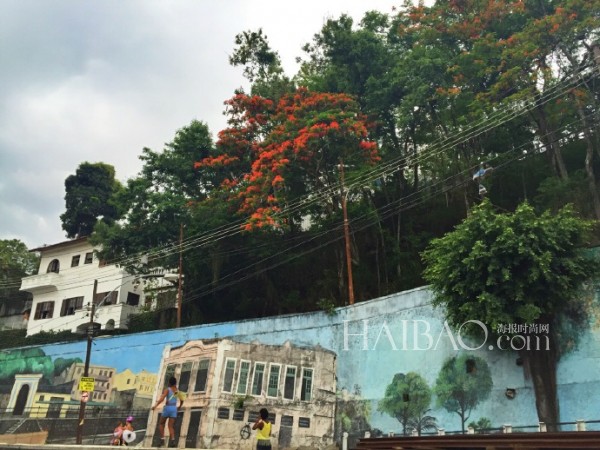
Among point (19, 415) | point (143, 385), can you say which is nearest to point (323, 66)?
point (143, 385)

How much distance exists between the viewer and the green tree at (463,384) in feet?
46.9

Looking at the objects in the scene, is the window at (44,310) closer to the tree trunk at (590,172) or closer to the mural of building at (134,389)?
the mural of building at (134,389)

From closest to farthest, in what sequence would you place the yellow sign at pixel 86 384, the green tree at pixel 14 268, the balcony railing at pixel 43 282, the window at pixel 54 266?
the yellow sign at pixel 86 384
the balcony railing at pixel 43 282
the window at pixel 54 266
the green tree at pixel 14 268

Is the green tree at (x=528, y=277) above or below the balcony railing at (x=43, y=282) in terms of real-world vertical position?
below

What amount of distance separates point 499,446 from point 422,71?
19.5 meters

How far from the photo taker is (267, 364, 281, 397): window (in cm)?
1786

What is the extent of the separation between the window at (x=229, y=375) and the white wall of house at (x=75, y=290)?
16040mm

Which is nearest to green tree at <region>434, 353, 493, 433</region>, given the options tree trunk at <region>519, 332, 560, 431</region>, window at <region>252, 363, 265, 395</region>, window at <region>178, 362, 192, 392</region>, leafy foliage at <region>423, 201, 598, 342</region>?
tree trunk at <region>519, 332, 560, 431</region>

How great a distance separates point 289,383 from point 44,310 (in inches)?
1021

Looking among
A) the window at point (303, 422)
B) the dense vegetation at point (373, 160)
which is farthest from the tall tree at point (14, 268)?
the window at point (303, 422)

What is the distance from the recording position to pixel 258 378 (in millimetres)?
18219

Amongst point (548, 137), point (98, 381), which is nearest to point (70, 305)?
point (98, 381)

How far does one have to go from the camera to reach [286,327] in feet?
61.2

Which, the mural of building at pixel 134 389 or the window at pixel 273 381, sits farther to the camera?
the mural of building at pixel 134 389
